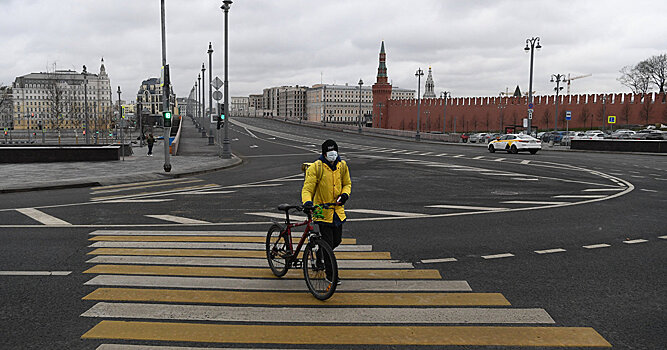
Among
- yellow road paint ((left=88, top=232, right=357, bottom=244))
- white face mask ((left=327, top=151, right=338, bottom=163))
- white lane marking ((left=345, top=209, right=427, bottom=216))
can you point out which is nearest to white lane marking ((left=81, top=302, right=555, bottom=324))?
white face mask ((left=327, top=151, right=338, bottom=163))

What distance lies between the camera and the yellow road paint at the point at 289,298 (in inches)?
221

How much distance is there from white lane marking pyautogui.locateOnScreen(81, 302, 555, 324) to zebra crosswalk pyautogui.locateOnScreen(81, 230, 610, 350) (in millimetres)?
11

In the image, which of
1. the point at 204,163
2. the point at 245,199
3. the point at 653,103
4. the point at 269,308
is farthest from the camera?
the point at 653,103

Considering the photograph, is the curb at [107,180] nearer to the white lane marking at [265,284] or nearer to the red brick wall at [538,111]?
the white lane marking at [265,284]

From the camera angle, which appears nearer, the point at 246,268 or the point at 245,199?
the point at 246,268

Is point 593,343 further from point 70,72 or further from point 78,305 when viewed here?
point 70,72

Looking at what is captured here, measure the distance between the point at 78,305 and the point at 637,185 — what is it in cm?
1807

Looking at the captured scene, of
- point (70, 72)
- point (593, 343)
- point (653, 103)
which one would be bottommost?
point (593, 343)

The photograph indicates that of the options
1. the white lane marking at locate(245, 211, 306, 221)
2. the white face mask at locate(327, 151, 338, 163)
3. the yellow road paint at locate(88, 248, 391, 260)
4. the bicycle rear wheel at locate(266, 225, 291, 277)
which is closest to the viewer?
the white face mask at locate(327, 151, 338, 163)

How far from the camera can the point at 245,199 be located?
14125 millimetres

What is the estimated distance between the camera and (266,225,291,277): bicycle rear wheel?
6.45 m

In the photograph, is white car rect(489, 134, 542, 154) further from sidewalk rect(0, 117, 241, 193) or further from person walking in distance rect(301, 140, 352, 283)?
person walking in distance rect(301, 140, 352, 283)

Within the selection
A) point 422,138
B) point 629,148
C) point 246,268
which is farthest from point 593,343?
point 422,138

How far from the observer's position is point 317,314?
530cm
